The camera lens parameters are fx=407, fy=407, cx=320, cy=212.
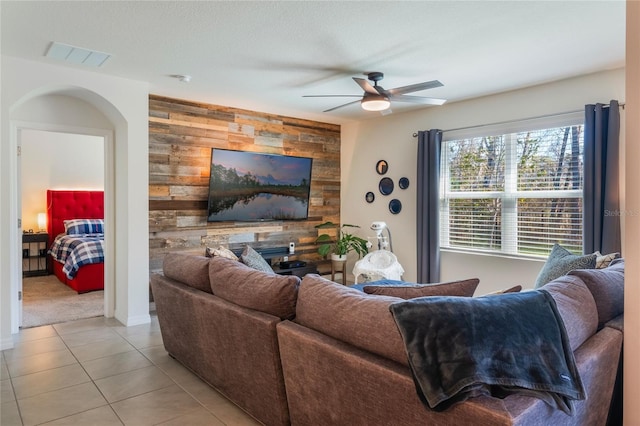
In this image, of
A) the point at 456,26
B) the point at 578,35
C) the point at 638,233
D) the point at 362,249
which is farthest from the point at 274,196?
the point at 638,233

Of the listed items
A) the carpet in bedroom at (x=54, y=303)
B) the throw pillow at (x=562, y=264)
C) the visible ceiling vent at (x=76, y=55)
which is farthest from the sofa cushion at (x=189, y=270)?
the throw pillow at (x=562, y=264)

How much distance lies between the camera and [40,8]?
254 centimetres

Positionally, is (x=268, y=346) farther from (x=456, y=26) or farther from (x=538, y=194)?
(x=538, y=194)

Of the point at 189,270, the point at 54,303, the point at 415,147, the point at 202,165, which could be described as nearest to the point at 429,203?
the point at 415,147

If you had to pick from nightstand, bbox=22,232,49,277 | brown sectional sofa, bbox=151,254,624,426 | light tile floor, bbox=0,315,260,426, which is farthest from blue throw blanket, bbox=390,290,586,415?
nightstand, bbox=22,232,49,277

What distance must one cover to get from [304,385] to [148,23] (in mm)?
2518

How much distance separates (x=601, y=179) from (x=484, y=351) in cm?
314

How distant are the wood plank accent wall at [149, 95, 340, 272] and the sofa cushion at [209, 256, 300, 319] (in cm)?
230

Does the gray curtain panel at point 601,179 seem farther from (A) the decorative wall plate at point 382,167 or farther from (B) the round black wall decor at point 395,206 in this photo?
(A) the decorative wall plate at point 382,167

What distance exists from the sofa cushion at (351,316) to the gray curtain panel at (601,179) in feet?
9.48

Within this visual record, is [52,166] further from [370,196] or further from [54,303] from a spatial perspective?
[370,196]

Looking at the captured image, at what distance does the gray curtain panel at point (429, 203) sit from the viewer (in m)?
4.93

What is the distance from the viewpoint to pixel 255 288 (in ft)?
7.25

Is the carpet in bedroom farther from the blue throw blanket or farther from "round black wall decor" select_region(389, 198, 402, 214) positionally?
the blue throw blanket
